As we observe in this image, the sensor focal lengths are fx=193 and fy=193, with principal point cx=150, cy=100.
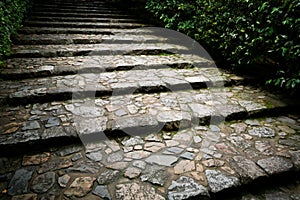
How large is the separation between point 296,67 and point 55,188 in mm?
3432

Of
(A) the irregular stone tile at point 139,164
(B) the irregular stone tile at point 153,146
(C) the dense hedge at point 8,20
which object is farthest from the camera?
(C) the dense hedge at point 8,20

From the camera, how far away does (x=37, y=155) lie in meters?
1.94

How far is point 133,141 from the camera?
86.9 inches

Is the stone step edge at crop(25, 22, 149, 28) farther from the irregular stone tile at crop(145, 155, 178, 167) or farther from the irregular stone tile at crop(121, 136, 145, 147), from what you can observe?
the irregular stone tile at crop(145, 155, 178, 167)

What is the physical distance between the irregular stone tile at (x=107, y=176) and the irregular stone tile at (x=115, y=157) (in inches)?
5.4

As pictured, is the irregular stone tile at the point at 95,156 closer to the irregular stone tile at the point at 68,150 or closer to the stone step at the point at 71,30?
the irregular stone tile at the point at 68,150

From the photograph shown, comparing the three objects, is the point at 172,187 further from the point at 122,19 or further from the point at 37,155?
the point at 122,19

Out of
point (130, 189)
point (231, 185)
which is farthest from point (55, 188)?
point (231, 185)

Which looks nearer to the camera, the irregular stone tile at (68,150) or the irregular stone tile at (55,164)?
the irregular stone tile at (55,164)

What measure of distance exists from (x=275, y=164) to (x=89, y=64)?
3.18 meters

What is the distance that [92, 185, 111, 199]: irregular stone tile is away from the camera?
1.59 metres

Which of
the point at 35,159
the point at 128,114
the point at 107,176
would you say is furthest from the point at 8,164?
the point at 128,114

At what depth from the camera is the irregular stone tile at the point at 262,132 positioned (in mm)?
2386

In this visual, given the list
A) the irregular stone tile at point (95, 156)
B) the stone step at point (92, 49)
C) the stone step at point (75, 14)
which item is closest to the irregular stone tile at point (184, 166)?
the irregular stone tile at point (95, 156)
